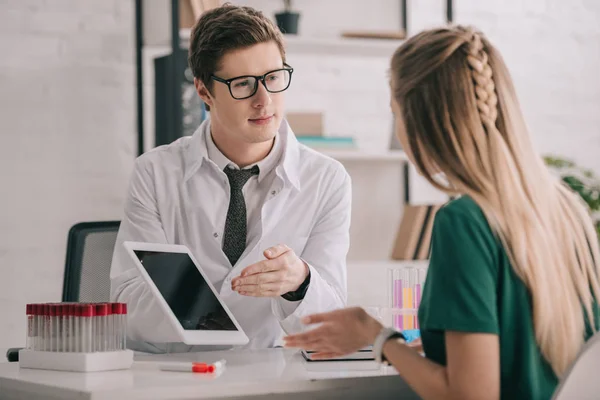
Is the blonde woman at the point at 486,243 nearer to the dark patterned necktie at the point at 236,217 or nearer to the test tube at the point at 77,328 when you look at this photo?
the test tube at the point at 77,328

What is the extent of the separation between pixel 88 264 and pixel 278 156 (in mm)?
613

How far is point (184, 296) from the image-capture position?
68.7 inches

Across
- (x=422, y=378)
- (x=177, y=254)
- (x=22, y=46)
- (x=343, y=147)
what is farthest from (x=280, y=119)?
(x=22, y=46)

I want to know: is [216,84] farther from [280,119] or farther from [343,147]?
[343,147]

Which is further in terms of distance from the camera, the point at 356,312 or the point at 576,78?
the point at 576,78

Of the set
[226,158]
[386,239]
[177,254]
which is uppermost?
[226,158]

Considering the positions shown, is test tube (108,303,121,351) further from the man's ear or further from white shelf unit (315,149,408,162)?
white shelf unit (315,149,408,162)

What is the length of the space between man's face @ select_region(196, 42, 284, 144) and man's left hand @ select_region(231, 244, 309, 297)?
0.41 metres

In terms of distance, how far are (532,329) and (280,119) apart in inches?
41.5

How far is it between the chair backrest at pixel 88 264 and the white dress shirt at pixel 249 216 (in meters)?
0.28

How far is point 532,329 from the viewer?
134 cm

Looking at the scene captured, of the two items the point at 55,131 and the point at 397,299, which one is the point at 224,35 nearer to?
the point at 397,299

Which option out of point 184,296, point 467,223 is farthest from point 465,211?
point 184,296

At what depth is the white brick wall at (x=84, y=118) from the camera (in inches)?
134
